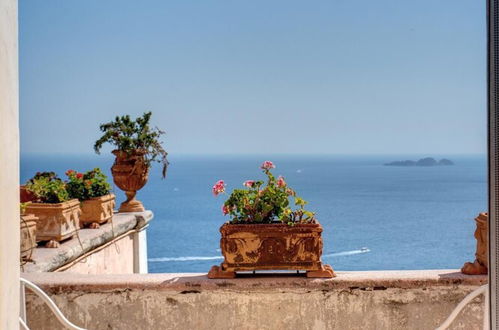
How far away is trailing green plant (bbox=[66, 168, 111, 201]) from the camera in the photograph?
6.03 m

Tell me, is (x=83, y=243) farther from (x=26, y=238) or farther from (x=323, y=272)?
(x=323, y=272)

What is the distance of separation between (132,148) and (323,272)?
12.7 feet

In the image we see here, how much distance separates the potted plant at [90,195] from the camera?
19.8ft

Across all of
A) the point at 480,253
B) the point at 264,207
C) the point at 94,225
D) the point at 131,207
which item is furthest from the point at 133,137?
the point at 480,253

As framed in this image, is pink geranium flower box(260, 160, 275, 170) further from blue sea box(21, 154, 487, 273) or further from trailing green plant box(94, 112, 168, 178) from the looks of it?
blue sea box(21, 154, 487, 273)

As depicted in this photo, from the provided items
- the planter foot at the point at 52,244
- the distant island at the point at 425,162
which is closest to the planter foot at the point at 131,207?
the planter foot at the point at 52,244

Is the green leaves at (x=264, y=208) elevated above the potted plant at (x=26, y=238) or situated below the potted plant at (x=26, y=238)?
above

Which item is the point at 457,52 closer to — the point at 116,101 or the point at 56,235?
the point at 116,101

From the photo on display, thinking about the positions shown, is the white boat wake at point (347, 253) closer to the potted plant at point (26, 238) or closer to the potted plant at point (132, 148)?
the potted plant at point (132, 148)

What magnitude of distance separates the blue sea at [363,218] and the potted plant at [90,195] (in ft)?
70.4

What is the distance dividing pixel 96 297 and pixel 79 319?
5.2 inches

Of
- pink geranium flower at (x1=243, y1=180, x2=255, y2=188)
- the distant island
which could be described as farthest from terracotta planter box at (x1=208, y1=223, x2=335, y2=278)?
the distant island

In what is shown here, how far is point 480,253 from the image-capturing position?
3482 millimetres

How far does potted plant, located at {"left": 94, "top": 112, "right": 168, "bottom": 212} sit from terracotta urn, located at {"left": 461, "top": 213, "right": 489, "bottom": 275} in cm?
374
